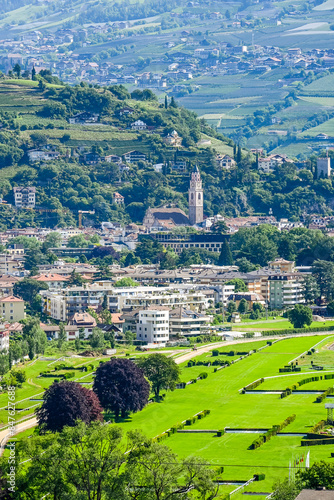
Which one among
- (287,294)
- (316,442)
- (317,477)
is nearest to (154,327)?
(287,294)

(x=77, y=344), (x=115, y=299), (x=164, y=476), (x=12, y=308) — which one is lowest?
(x=164, y=476)

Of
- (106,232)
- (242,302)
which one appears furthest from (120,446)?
(106,232)

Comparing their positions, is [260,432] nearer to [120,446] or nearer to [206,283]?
[120,446]

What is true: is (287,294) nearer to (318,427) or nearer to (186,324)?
(186,324)

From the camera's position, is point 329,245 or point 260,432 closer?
point 260,432

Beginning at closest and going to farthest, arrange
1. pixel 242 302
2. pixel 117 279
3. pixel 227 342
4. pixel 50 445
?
pixel 50 445 → pixel 227 342 → pixel 242 302 → pixel 117 279

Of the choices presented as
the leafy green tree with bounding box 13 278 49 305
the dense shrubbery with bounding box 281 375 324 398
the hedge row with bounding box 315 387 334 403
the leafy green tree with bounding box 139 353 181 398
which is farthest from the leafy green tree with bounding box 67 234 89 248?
the hedge row with bounding box 315 387 334 403

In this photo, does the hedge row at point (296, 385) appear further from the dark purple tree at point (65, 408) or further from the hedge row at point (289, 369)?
the dark purple tree at point (65, 408)
